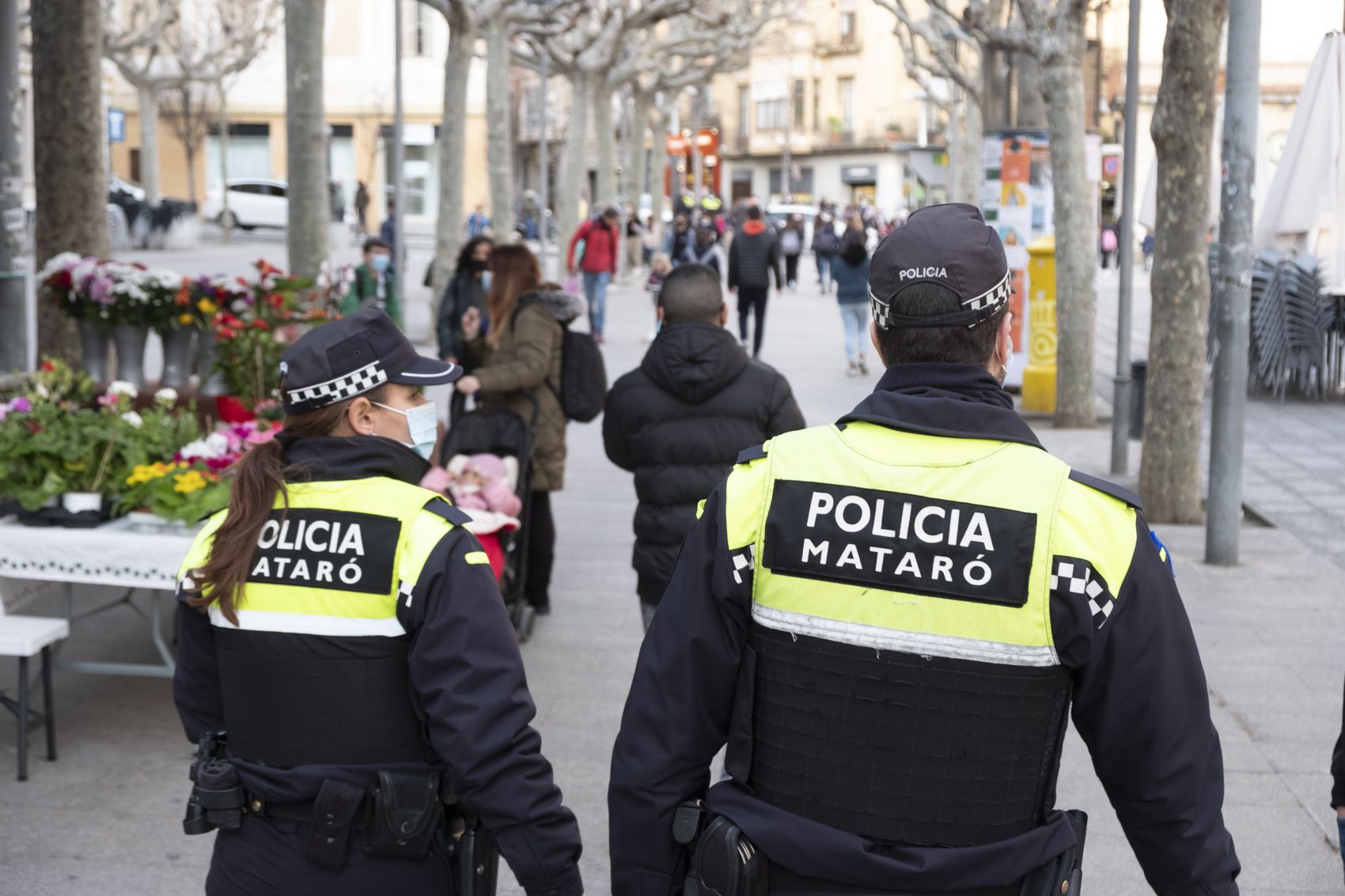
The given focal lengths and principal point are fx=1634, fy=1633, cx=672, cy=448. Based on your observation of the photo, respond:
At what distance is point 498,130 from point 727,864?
2320 cm

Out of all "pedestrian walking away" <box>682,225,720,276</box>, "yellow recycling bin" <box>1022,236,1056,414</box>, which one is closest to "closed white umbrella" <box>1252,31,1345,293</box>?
"yellow recycling bin" <box>1022,236,1056,414</box>

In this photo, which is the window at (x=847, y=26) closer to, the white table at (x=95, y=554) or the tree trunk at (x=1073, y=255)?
the tree trunk at (x=1073, y=255)

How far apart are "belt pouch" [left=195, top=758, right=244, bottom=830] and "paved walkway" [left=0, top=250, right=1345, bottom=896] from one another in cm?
193

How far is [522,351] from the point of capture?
23.9 feet

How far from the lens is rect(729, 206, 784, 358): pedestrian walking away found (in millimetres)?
19078

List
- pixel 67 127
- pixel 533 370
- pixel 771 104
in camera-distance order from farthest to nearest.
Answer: pixel 771 104 → pixel 67 127 → pixel 533 370

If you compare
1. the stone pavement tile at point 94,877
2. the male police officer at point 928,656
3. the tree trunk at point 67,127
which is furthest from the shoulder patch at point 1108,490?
the tree trunk at point 67,127

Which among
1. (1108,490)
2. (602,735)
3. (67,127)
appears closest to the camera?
(1108,490)

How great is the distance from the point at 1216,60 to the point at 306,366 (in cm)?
768

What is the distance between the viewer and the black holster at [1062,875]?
2.37 metres

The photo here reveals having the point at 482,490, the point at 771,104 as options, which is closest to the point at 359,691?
the point at 482,490

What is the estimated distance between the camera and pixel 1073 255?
13477 mm

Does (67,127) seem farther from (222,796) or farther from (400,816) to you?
(400,816)

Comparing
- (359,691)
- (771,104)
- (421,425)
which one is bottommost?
(359,691)
